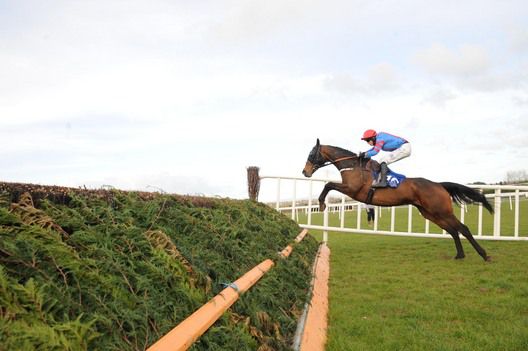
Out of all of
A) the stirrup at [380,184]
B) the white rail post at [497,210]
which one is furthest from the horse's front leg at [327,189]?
the white rail post at [497,210]

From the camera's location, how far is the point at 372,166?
836 cm

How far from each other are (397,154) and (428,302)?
4193mm

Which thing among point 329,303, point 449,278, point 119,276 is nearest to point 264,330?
point 119,276

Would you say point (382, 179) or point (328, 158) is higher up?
point (328, 158)

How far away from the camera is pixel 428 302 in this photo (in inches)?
183

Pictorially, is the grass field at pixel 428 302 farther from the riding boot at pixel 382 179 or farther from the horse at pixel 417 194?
the riding boot at pixel 382 179

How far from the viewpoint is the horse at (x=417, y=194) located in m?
7.95

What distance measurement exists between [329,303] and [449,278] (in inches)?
93.0

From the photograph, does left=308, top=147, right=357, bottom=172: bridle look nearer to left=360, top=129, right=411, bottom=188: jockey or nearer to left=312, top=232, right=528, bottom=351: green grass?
left=360, top=129, right=411, bottom=188: jockey

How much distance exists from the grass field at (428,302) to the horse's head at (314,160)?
1.79 meters

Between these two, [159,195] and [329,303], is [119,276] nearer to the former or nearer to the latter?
[159,195]

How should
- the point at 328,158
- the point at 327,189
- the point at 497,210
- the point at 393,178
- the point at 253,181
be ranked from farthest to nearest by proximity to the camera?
the point at 497,210
the point at 328,158
the point at 327,189
the point at 253,181
the point at 393,178

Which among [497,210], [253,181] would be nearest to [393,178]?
[253,181]

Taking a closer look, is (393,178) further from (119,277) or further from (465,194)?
(119,277)
